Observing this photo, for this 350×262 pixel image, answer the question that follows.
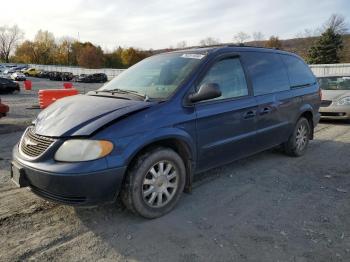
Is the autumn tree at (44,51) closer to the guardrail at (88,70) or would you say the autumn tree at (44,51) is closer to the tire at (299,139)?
the guardrail at (88,70)

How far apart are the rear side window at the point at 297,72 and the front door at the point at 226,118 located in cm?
147

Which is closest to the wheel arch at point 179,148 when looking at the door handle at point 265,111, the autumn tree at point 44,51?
the door handle at point 265,111

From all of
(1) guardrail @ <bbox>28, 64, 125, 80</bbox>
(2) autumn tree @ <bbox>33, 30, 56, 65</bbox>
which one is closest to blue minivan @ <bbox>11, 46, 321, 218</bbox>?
(1) guardrail @ <bbox>28, 64, 125, 80</bbox>

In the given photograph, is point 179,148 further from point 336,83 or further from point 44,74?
point 44,74

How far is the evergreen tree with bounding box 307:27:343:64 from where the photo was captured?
45938 millimetres

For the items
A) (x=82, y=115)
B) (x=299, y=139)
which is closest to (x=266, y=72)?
(x=299, y=139)

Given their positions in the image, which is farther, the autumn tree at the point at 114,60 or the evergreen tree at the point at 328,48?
the autumn tree at the point at 114,60

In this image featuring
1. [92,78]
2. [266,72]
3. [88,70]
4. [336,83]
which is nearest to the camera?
[266,72]

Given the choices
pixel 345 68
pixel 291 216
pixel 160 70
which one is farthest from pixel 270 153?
pixel 345 68

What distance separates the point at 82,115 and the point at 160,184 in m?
1.08

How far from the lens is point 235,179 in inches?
183

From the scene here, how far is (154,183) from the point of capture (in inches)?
134

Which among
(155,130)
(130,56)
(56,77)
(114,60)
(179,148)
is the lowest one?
(179,148)

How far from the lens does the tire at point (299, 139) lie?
5598 mm
